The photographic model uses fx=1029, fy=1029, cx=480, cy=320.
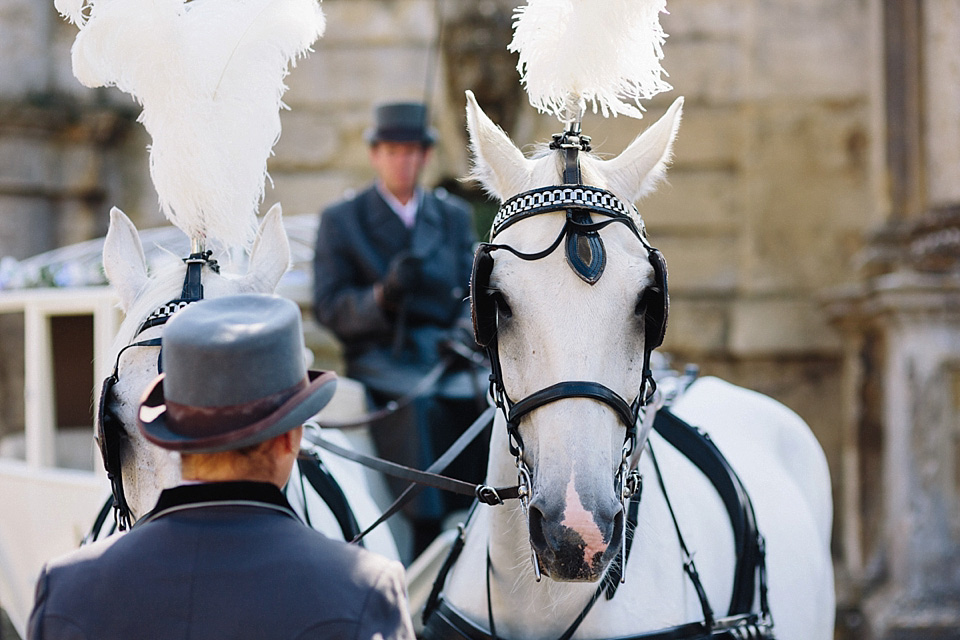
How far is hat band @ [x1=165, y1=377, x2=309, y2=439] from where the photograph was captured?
1378mm

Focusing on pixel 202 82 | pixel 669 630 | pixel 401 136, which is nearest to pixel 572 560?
pixel 669 630

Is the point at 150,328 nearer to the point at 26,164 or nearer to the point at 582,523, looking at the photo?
the point at 582,523

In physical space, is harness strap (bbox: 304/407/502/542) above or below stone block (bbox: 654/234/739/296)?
below

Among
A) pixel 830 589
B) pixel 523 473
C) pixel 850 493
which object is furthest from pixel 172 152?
pixel 850 493

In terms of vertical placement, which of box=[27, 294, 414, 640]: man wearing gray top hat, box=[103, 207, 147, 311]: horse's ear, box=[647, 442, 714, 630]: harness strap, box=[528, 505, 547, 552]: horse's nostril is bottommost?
box=[647, 442, 714, 630]: harness strap

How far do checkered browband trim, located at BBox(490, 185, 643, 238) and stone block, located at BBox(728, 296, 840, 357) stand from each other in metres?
4.68

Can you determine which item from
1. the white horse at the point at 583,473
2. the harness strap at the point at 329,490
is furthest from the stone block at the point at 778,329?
the harness strap at the point at 329,490

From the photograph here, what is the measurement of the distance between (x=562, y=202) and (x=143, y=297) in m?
0.95

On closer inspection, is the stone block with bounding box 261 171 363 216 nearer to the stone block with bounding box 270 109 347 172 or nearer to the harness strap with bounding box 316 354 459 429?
the stone block with bounding box 270 109 347 172

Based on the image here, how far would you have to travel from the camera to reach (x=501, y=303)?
2.06 meters

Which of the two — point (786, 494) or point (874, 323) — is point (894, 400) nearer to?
point (874, 323)

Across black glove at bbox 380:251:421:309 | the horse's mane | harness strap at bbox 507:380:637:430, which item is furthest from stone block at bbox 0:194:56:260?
harness strap at bbox 507:380:637:430

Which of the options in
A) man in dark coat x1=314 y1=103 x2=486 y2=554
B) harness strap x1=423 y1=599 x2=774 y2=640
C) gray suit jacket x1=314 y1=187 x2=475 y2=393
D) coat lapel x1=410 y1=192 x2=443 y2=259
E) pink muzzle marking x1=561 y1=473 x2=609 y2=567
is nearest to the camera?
pink muzzle marking x1=561 y1=473 x2=609 y2=567

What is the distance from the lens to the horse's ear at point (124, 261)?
241 centimetres
